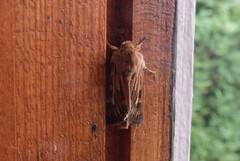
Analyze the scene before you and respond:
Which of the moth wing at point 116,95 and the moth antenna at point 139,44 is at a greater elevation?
the moth antenna at point 139,44

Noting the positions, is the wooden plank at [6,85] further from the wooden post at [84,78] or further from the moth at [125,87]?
the moth at [125,87]

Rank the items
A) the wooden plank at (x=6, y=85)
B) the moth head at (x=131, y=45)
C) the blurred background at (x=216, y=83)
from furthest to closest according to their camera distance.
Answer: the blurred background at (x=216, y=83)
the moth head at (x=131, y=45)
the wooden plank at (x=6, y=85)

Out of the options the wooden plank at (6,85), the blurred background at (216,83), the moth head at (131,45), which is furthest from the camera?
the blurred background at (216,83)

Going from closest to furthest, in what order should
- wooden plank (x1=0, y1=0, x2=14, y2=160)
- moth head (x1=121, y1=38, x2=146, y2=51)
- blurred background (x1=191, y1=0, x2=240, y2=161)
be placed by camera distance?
A: wooden plank (x1=0, y1=0, x2=14, y2=160), moth head (x1=121, y1=38, x2=146, y2=51), blurred background (x1=191, y1=0, x2=240, y2=161)

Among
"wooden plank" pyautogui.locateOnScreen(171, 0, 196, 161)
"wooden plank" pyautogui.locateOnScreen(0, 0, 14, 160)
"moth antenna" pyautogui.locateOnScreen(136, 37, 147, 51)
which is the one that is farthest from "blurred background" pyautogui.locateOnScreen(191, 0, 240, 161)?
"wooden plank" pyautogui.locateOnScreen(0, 0, 14, 160)

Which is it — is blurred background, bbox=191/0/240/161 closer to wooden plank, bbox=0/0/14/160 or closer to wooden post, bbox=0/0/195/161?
wooden post, bbox=0/0/195/161

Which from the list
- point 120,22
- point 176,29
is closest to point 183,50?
point 176,29

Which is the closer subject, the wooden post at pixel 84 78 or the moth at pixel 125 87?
the wooden post at pixel 84 78

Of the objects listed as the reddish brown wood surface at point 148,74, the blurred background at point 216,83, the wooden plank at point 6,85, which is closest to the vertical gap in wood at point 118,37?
the reddish brown wood surface at point 148,74
